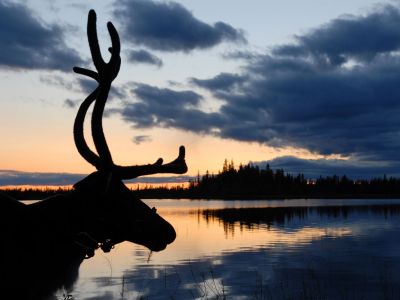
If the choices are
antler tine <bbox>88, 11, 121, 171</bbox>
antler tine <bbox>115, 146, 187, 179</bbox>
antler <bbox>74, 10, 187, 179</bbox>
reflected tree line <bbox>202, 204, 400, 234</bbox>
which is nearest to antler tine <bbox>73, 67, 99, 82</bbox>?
antler <bbox>74, 10, 187, 179</bbox>

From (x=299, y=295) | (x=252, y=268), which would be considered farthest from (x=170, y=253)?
(x=299, y=295)

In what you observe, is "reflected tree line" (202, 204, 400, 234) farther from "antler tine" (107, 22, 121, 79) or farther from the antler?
"antler tine" (107, 22, 121, 79)

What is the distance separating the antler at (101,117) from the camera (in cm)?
587

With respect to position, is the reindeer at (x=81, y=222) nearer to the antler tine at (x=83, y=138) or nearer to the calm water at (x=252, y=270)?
the antler tine at (x=83, y=138)

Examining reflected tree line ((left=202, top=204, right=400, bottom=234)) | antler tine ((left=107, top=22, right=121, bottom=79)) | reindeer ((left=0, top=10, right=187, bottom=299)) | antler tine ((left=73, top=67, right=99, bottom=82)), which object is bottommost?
reflected tree line ((left=202, top=204, right=400, bottom=234))

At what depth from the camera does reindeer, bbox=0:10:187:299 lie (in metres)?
5.42

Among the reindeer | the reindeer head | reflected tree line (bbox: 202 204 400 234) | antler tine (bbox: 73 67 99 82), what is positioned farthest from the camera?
reflected tree line (bbox: 202 204 400 234)

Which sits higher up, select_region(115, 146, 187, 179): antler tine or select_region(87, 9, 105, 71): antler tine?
select_region(87, 9, 105, 71): antler tine

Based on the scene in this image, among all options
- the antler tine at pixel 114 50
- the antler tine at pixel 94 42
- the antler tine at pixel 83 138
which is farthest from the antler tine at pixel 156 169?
the antler tine at pixel 94 42

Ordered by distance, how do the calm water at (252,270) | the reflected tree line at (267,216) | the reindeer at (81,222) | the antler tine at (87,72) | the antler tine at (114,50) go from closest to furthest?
1. the reindeer at (81,222)
2. the antler tine at (114,50)
3. the antler tine at (87,72)
4. the calm water at (252,270)
5. the reflected tree line at (267,216)

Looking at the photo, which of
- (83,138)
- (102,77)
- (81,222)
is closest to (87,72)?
(102,77)

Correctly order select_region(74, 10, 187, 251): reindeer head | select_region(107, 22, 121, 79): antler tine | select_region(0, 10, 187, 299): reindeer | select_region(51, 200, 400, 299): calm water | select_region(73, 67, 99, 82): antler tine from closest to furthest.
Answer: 1. select_region(0, 10, 187, 299): reindeer
2. select_region(74, 10, 187, 251): reindeer head
3. select_region(107, 22, 121, 79): antler tine
4. select_region(73, 67, 99, 82): antler tine
5. select_region(51, 200, 400, 299): calm water

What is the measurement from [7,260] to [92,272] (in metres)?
17.0

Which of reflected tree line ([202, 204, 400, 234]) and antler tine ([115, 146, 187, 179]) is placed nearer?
antler tine ([115, 146, 187, 179])
